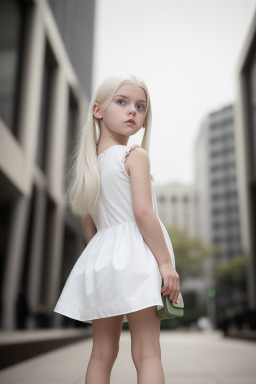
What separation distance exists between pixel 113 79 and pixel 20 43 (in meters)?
14.7

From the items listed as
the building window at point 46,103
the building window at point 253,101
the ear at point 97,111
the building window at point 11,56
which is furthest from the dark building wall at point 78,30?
the ear at point 97,111

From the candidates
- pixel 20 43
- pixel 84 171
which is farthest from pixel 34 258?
pixel 84 171

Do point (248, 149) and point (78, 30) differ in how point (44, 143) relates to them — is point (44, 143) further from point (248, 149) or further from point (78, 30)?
point (248, 149)

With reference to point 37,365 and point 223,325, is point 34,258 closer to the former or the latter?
point 223,325

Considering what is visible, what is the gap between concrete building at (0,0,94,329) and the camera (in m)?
14.0

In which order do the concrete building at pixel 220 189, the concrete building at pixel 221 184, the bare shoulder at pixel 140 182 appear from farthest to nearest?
the concrete building at pixel 221 184 < the concrete building at pixel 220 189 < the bare shoulder at pixel 140 182

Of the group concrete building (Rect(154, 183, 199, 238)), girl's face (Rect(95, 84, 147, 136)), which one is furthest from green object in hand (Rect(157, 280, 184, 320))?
concrete building (Rect(154, 183, 199, 238))

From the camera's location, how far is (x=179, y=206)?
3538 inches

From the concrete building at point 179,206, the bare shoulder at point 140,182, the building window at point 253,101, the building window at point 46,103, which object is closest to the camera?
the bare shoulder at point 140,182

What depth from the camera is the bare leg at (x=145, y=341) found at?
1907 millimetres

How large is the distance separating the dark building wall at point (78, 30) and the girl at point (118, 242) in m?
17.5

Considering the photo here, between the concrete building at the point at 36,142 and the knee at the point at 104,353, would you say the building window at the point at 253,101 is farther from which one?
the knee at the point at 104,353

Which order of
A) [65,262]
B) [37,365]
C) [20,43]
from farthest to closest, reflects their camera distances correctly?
1. [65,262]
2. [20,43]
3. [37,365]

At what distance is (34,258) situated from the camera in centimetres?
1739
